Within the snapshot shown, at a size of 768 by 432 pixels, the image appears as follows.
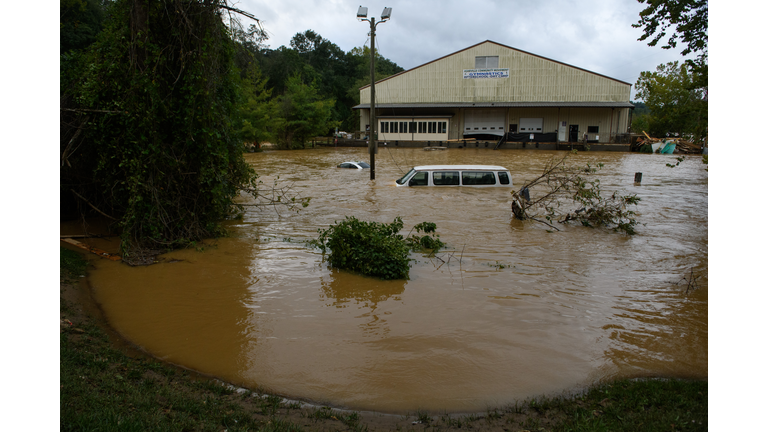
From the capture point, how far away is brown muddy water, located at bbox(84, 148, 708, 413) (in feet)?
18.6

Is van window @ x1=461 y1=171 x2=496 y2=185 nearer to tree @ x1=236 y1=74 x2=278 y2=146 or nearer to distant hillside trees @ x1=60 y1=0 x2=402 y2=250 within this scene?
distant hillside trees @ x1=60 y1=0 x2=402 y2=250

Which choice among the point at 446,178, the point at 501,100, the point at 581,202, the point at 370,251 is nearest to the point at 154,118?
the point at 370,251

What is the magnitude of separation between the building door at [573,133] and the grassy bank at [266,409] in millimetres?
49796

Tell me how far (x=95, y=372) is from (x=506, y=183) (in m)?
15.3

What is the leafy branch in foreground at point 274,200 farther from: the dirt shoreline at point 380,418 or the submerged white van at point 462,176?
the dirt shoreline at point 380,418

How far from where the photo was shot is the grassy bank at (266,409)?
13.2 ft

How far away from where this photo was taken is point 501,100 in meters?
50.7

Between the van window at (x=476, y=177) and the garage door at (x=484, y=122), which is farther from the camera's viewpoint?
the garage door at (x=484, y=122)

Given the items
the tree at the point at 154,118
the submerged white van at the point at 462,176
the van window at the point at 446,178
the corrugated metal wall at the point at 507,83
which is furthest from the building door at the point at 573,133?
the tree at the point at 154,118

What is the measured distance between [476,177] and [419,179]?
6.95 ft

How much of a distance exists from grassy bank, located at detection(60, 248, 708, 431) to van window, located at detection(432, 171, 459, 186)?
1248 cm

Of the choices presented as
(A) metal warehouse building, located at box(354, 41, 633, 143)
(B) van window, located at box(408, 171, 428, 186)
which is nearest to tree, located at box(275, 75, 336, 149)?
(A) metal warehouse building, located at box(354, 41, 633, 143)

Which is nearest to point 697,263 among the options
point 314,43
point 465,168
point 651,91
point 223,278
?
point 465,168

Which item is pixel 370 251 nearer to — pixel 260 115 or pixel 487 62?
pixel 260 115
